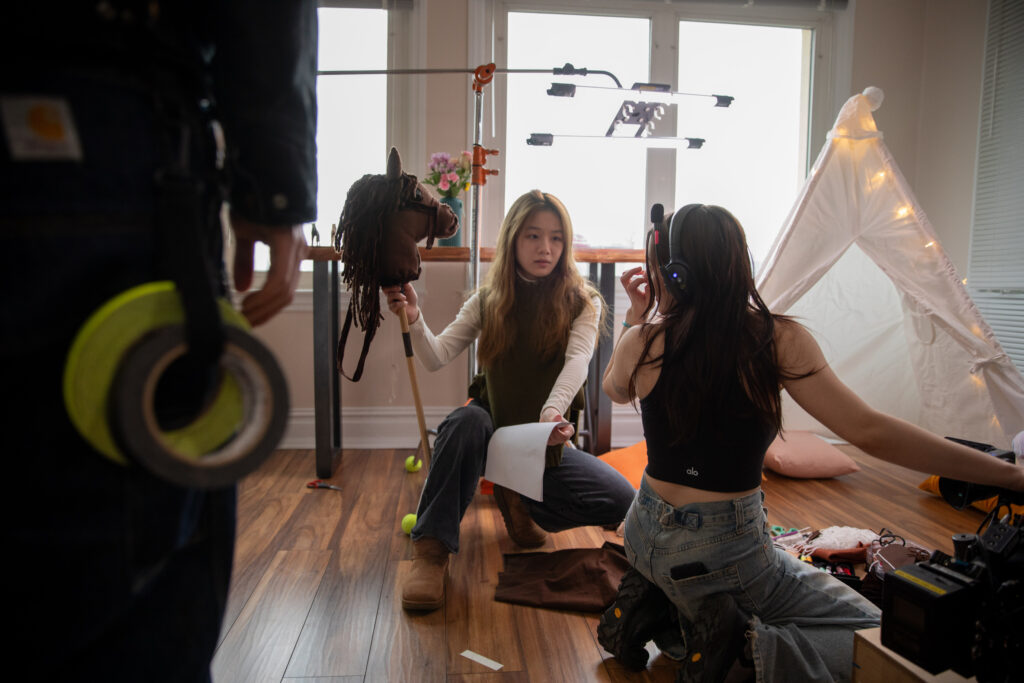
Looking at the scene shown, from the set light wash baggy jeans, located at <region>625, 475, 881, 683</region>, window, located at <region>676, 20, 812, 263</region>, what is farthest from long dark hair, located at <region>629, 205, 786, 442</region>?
window, located at <region>676, 20, 812, 263</region>

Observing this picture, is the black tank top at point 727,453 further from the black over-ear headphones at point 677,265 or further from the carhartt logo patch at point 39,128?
the carhartt logo patch at point 39,128

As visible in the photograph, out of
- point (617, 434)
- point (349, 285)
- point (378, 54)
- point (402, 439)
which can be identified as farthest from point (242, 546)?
point (378, 54)

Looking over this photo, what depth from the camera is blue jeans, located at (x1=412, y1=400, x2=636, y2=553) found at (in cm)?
173

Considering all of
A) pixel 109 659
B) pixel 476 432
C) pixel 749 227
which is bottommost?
pixel 476 432

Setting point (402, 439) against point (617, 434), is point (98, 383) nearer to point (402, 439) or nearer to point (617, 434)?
point (402, 439)

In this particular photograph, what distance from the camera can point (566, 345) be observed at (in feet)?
6.56

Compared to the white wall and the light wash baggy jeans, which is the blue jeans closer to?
the light wash baggy jeans

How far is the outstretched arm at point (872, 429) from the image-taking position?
103cm

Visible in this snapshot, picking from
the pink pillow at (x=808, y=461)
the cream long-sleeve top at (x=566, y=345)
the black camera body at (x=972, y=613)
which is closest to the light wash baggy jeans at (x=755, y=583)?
the black camera body at (x=972, y=613)

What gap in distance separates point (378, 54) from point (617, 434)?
2.29m

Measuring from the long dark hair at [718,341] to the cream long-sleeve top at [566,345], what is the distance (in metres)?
0.62

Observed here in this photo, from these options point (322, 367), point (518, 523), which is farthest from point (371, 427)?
point (518, 523)

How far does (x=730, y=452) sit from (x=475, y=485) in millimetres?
842

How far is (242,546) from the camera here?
1.94 metres
